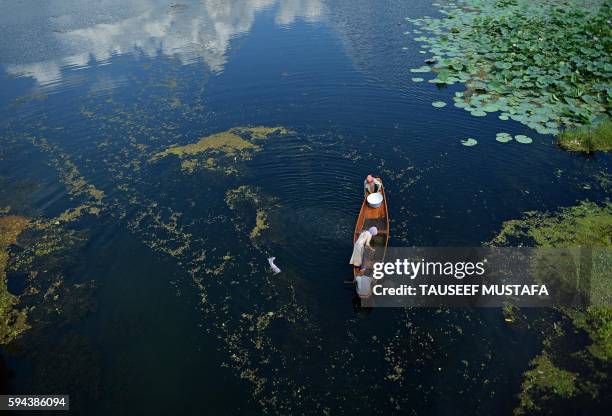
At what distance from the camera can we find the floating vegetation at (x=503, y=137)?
15.7m

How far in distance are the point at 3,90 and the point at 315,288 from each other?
22.2 m

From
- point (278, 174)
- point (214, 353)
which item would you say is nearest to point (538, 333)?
point (214, 353)

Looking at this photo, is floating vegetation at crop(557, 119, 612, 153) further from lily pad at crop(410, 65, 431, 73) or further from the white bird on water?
the white bird on water

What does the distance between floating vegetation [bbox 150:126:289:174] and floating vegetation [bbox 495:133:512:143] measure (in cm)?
850

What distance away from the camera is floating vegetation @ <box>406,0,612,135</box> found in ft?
57.0

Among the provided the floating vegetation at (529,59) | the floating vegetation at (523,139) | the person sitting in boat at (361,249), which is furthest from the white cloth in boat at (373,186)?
the floating vegetation at (529,59)

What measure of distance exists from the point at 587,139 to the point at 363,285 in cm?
1145

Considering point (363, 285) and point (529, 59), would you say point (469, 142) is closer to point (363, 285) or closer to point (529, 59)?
point (363, 285)

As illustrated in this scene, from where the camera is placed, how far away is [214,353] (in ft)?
30.9

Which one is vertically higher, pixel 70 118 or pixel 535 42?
pixel 535 42

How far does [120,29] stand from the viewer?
97.8ft

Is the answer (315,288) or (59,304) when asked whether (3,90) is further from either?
(315,288)

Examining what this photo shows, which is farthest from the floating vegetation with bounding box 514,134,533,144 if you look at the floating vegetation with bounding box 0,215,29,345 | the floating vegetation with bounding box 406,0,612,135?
the floating vegetation with bounding box 0,215,29,345

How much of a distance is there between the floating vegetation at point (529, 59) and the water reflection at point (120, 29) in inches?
468
